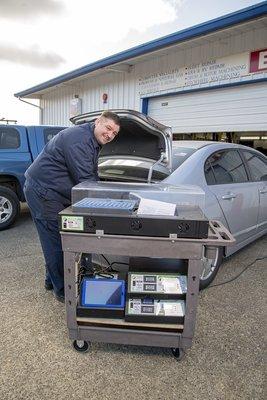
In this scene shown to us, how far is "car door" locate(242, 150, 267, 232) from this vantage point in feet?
14.6

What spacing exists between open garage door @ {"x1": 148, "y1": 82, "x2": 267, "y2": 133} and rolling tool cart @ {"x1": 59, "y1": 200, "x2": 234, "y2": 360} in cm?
483

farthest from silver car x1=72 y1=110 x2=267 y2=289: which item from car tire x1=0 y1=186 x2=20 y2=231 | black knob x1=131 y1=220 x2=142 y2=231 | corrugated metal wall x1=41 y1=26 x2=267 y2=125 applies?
corrugated metal wall x1=41 y1=26 x2=267 y2=125

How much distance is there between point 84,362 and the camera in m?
2.36

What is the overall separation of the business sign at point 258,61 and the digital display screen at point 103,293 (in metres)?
5.41

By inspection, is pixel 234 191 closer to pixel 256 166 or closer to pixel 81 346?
pixel 256 166

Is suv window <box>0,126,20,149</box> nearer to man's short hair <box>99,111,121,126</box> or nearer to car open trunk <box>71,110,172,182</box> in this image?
car open trunk <box>71,110,172,182</box>

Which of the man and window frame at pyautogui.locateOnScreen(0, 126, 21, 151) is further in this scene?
window frame at pyautogui.locateOnScreen(0, 126, 21, 151)

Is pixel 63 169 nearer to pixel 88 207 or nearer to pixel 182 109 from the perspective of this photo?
pixel 88 207

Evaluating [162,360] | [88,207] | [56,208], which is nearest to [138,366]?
[162,360]

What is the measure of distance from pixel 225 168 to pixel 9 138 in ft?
12.7

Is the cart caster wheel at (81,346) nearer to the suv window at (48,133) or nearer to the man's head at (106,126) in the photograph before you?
the man's head at (106,126)

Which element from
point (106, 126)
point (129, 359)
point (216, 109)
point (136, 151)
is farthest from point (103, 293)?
point (216, 109)

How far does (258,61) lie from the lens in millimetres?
6270

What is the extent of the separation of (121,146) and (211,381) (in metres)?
2.36
